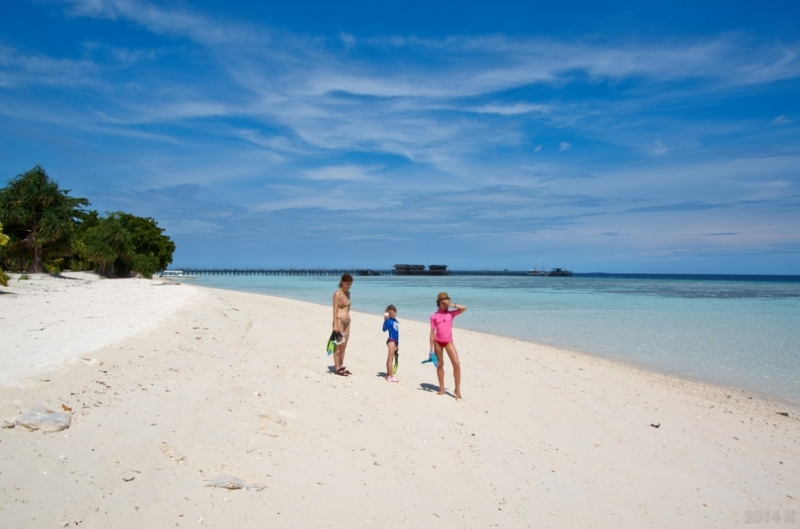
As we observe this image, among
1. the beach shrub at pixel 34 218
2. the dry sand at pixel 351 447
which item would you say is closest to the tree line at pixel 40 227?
the beach shrub at pixel 34 218

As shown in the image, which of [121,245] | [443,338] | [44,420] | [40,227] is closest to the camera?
[44,420]

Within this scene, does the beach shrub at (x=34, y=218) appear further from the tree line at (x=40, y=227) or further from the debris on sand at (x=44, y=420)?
the debris on sand at (x=44, y=420)

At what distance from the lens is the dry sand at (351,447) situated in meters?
3.88

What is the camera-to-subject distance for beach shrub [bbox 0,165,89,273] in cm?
2839

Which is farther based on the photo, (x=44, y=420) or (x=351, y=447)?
(x=351, y=447)

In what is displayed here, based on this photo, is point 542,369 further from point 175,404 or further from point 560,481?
point 175,404

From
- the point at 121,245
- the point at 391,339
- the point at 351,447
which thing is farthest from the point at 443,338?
the point at 121,245

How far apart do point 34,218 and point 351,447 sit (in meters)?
31.2

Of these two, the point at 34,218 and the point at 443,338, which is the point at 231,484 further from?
the point at 34,218

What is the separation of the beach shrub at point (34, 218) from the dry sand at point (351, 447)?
23562mm

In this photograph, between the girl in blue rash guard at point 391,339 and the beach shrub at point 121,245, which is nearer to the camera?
the girl in blue rash guard at point 391,339

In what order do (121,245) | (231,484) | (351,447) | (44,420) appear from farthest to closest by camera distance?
(121,245), (351,447), (44,420), (231,484)

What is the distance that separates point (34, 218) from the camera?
1144 inches

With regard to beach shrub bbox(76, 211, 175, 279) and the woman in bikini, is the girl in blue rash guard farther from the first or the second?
beach shrub bbox(76, 211, 175, 279)
